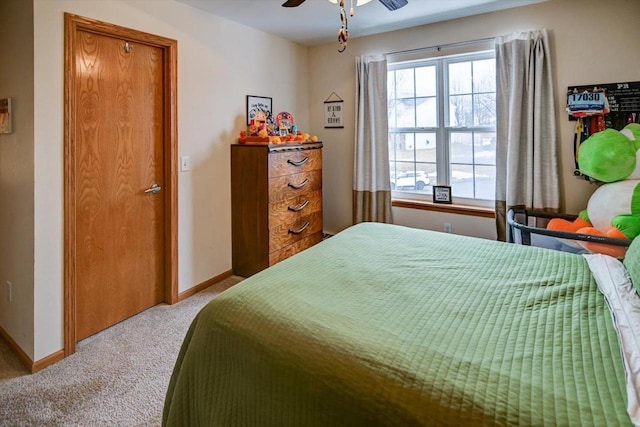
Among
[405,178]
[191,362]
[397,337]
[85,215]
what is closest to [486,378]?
[397,337]

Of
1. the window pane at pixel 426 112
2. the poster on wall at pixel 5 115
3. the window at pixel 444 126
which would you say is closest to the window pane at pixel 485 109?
the window at pixel 444 126

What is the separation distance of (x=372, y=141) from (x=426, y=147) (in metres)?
0.56

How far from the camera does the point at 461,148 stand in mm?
3689

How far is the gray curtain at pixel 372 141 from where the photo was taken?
3908 millimetres

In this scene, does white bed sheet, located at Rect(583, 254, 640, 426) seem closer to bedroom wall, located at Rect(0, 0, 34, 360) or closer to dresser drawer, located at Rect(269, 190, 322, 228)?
dresser drawer, located at Rect(269, 190, 322, 228)

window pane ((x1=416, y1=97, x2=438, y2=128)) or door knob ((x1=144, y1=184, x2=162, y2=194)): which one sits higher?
window pane ((x1=416, y1=97, x2=438, y2=128))

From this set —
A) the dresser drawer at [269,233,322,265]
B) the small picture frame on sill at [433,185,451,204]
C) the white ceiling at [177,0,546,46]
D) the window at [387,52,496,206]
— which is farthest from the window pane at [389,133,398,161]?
the dresser drawer at [269,233,322,265]

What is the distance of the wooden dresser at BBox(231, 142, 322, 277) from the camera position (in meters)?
3.34

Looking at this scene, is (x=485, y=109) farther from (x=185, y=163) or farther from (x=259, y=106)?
(x=185, y=163)

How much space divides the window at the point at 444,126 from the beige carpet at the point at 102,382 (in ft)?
8.87

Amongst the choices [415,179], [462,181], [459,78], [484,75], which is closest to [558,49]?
[484,75]

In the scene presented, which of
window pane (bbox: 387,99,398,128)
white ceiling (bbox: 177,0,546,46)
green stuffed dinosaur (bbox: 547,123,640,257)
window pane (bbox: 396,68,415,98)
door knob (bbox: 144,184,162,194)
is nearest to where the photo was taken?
green stuffed dinosaur (bbox: 547,123,640,257)

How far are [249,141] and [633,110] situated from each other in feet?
9.96

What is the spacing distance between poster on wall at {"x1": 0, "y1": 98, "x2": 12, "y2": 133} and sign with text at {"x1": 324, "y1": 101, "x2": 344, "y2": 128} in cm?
293
